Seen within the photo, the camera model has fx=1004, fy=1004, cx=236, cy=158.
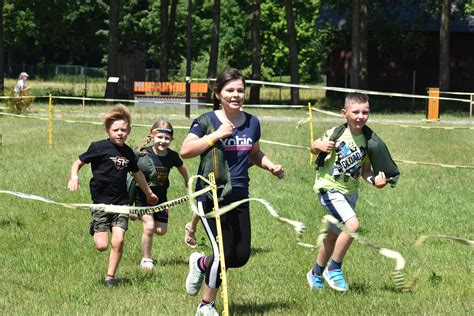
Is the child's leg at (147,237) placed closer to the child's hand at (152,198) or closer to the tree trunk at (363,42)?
the child's hand at (152,198)

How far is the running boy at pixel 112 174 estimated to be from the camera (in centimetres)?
866

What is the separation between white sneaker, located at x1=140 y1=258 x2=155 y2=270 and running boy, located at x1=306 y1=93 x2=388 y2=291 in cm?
192

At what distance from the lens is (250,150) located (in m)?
7.21

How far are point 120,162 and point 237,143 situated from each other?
1.90m

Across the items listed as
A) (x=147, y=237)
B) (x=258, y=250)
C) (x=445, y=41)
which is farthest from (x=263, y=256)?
(x=445, y=41)

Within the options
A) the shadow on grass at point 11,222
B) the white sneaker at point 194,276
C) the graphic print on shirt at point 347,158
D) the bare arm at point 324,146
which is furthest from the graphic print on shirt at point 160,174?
the shadow on grass at point 11,222

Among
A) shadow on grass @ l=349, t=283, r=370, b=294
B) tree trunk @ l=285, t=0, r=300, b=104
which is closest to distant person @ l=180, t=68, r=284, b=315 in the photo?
shadow on grass @ l=349, t=283, r=370, b=294

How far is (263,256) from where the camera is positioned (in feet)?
33.7

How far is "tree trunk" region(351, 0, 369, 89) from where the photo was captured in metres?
46.2

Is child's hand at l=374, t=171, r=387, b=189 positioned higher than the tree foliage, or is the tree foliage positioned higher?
the tree foliage

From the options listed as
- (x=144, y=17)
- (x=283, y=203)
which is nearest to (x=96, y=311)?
(x=283, y=203)

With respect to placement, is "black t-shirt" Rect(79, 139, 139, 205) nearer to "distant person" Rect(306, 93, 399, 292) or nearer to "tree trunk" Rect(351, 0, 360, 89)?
"distant person" Rect(306, 93, 399, 292)

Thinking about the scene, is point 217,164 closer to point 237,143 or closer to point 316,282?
point 237,143

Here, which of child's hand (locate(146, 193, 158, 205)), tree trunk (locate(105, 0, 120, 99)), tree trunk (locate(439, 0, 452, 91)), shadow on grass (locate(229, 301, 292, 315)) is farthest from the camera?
tree trunk (locate(105, 0, 120, 99))
